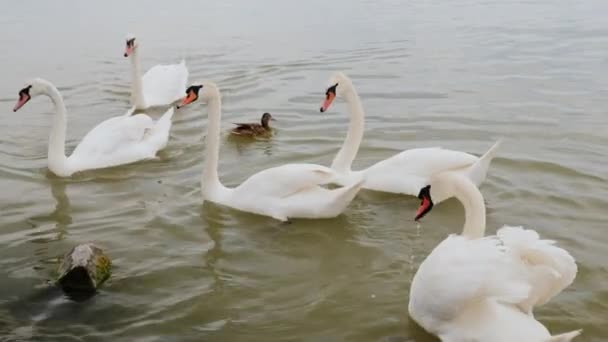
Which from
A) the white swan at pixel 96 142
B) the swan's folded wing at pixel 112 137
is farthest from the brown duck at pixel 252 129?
the swan's folded wing at pixel 112 137

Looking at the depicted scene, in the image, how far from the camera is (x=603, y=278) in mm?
5527

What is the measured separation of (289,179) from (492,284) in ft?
9.41

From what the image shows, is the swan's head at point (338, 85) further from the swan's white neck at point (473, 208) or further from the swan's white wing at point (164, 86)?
the swan's white wing at point (164, 86)

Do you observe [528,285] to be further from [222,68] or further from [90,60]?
[90,60]

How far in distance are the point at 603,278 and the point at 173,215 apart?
3808 mm

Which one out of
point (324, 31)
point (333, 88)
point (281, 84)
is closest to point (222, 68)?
point (281, 84)

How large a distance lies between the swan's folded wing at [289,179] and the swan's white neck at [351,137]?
3.27ft

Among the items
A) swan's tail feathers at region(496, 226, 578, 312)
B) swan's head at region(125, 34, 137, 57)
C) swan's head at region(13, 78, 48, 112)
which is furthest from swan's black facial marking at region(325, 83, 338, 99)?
swan's head at region(125, 34, 137, 57)

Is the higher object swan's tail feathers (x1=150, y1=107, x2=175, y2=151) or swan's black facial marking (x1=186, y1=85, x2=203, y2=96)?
swan's black facial marking (x1=186, y1=85, x2=203, y2=96)

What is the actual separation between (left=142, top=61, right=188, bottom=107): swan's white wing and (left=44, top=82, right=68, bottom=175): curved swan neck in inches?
130

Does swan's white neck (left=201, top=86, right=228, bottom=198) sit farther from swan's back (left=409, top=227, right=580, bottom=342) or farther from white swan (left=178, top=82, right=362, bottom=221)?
swan's back (left=409, top=227, right=580, bottom=342)

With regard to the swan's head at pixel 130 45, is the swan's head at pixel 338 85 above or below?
below

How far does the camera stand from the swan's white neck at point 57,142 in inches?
328

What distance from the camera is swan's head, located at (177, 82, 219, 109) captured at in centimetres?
755
